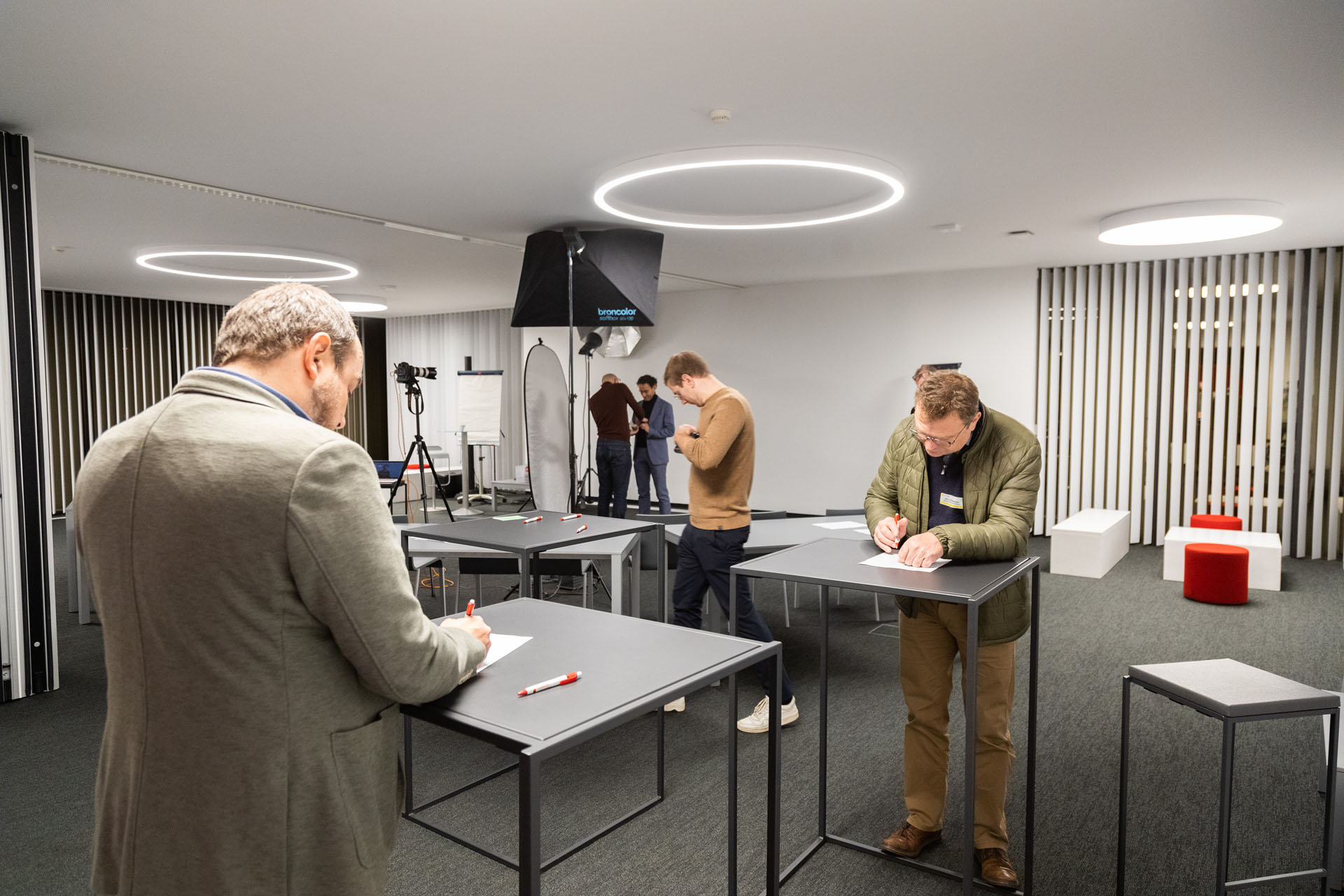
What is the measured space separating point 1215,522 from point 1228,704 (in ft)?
19.6

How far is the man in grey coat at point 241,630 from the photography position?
1140 millimetres

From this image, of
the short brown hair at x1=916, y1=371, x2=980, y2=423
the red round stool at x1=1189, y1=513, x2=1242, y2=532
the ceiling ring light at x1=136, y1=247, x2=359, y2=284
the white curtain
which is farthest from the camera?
the white curtain

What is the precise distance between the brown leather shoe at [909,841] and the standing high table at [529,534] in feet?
4.70

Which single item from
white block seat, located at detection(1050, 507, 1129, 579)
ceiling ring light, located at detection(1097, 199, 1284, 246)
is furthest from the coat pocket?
white block seat, located at detection(1050, 507, 1129, 579)

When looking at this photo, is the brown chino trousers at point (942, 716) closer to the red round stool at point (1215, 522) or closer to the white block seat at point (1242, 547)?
the white block seat at point (1242, 547)

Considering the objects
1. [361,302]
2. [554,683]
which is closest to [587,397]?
[361,302]

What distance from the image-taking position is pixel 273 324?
129cm

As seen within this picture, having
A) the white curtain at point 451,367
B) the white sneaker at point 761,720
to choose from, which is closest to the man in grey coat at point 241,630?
the white sneaker at point 761,720

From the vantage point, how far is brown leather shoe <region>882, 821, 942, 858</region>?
2539 mm

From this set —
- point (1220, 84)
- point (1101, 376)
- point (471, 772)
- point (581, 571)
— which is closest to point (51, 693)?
point (471, 772)

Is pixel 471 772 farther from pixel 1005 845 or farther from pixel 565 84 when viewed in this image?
pixel 565 84

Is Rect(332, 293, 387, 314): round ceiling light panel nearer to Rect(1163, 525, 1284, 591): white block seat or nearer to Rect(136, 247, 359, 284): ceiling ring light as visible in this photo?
Rect(136, 247, 359, 284): ceiling ring light

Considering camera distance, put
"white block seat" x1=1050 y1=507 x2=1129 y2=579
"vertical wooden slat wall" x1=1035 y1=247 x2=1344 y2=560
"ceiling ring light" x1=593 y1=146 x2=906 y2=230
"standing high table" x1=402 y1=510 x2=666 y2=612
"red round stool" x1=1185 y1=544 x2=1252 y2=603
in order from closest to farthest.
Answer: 1. "standing high table" x1=402 y1=510 x2=666 y2=612
2. "ceiling ring light" x1=593 y1=146 x2=906 y2=230
3. "red round stool" x1=1185 y1=544 x2=1252 y2=603
4. "white block seat" x1=1050 y1=507 x2=1129 y2=579
5. "vertical wooden slat wall" x1=1035 y1=247 x2=1344 y2=560

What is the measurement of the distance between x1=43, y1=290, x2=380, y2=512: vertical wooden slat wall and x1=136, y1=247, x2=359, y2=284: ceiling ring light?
2.04 m
